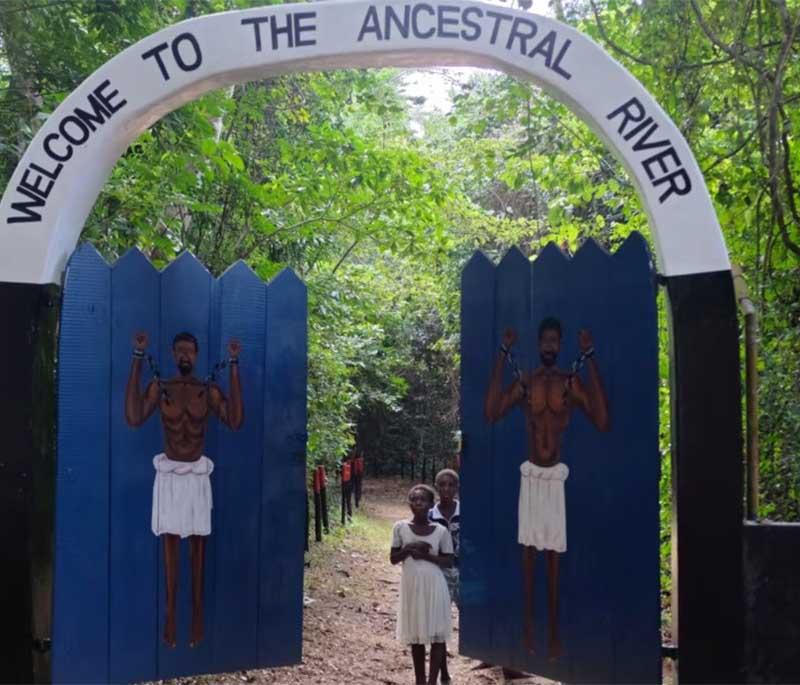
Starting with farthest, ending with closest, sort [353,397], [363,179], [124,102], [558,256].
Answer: [353,397], [363,179], [558,256], [124,102]

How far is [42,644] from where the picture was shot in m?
3.38

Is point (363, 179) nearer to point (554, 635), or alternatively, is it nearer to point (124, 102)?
point (124, 102)

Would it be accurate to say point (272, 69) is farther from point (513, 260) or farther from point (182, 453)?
point (182, 453)

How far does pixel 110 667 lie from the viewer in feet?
11.6

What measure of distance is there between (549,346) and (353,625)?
4.86 m

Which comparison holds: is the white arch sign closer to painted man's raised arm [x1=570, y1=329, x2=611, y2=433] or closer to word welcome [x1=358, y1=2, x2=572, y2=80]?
word welcome [x1=358, y1=2, x2=572, y2=80]

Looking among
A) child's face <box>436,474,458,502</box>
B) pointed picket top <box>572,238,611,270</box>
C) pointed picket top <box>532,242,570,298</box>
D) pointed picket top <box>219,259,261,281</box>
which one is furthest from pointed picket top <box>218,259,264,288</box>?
child's face <box>436,474,458,502</box>

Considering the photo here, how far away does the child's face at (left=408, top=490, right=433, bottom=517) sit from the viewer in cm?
444

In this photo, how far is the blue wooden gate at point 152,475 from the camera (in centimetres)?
349

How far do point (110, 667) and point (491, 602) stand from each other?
1616mm

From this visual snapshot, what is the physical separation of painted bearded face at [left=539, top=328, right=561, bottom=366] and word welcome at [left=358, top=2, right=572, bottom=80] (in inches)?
41.6

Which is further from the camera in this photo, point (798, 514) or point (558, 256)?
point (798, 514)

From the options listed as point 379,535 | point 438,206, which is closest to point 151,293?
point 438,206

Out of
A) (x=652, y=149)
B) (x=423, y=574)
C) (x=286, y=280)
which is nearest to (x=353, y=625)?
(x=423, y=574)
